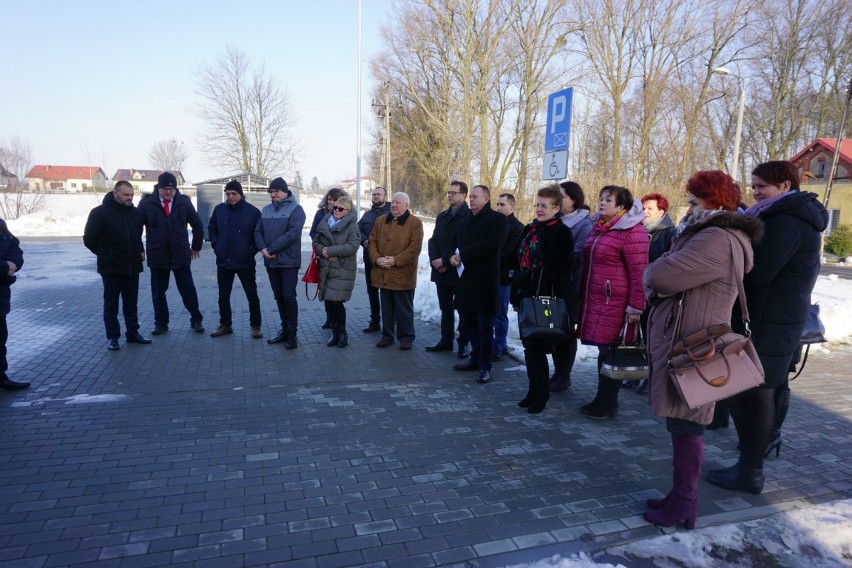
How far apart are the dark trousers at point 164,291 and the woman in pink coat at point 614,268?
210 inches

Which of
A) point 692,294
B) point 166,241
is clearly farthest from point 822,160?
point 692,294

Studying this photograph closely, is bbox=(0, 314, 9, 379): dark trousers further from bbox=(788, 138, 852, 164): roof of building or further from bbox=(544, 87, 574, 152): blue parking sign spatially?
bbox=(788, 138, 852, 164): roof of building

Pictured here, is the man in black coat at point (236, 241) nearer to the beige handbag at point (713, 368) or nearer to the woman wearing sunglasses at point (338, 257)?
the woman wearing sunglasses at point (338, 257)

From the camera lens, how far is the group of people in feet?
10.4

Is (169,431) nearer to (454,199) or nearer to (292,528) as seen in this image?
(292,528)

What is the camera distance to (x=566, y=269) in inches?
188

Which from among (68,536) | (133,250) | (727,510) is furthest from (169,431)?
(727,510)

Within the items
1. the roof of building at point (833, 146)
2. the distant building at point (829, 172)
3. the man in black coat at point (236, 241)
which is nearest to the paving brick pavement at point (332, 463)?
the man in black coat at point (236, 241)

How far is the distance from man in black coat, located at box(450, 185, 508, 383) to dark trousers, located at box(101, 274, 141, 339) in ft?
13.3

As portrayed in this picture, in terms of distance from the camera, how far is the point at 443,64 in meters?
27.8

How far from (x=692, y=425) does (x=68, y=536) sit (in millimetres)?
3342

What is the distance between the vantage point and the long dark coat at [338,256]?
715cm

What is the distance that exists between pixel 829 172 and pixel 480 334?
39.4 metres

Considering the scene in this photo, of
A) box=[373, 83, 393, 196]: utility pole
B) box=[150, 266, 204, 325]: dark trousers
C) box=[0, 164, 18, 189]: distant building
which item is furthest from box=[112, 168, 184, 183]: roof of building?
box=[150, 266, 204, 325]: dark trousers
